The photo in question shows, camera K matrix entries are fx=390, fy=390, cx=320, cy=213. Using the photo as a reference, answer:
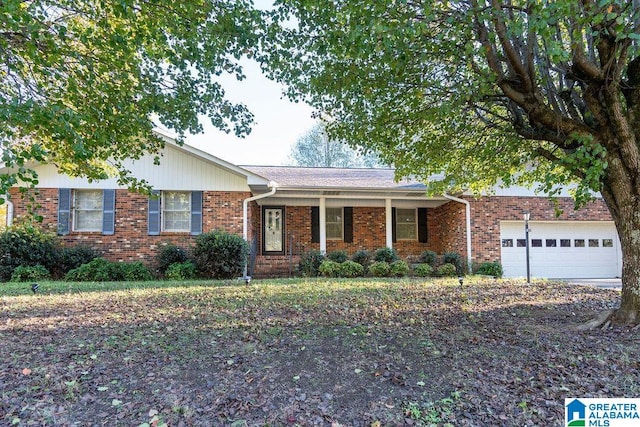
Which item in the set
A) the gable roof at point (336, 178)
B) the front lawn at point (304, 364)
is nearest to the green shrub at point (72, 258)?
the front lawn at point (304, 364)

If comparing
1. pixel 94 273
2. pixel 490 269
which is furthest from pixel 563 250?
pixel 94 273

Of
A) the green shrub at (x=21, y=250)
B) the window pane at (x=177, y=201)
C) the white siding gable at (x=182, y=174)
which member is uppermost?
the white siding gable at (x=182, y=174)

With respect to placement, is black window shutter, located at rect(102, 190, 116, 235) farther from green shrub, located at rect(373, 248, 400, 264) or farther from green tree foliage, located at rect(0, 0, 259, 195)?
green shrub, located at rect(373, 248, 400, 264)

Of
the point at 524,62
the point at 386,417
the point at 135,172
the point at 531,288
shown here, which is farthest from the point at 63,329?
the point at 531,288

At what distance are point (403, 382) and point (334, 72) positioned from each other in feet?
13.7

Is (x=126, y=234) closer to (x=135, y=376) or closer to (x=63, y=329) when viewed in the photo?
(x=63, y=329)

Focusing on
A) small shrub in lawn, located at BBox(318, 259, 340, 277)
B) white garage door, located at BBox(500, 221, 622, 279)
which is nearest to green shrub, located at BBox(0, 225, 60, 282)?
small shrub in lawn, located at BBox(318, 259, 340, 277)

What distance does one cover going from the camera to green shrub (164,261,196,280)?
11.1 meters

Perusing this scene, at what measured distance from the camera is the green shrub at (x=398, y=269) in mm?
12203

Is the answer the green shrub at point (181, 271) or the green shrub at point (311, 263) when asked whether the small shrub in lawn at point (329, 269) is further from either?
the green shrub at point (181, 271)

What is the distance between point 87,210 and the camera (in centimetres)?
1203

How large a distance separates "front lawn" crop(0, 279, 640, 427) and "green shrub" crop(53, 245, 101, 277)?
16.7 feet

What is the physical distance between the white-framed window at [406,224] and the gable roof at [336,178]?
1.56 metres

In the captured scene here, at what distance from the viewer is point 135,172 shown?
12.0m
